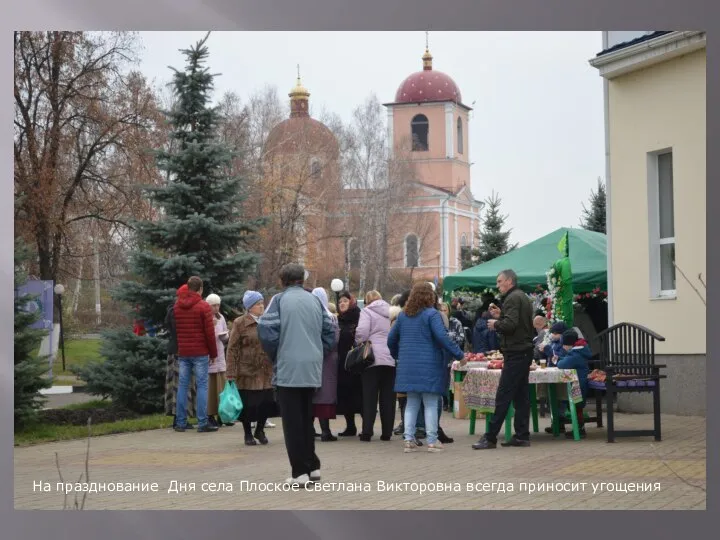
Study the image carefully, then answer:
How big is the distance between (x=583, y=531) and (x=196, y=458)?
507 cm

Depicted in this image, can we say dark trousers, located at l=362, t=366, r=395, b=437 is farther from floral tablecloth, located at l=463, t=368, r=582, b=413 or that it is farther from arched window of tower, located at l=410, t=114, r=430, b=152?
arched window of tower, located at l=410, t=114, r=430, b=152

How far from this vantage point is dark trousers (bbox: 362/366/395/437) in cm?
1351

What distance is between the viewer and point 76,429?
14.9m

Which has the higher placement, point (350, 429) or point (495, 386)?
point (495, 386)

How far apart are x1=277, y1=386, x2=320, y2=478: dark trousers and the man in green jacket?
2.71 meters

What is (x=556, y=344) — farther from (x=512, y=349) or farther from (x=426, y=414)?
(x=426, y=414)

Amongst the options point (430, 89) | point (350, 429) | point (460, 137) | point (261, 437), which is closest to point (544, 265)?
point (350, 429)

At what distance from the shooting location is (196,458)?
1179cm

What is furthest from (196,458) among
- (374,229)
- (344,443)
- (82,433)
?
(374,229)

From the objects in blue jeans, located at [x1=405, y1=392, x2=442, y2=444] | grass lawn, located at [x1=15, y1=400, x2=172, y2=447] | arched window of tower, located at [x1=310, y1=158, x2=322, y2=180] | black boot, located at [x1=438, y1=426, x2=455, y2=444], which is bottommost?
grass lawn, located at [x1=15, y1=400, x2=172, y2=447]

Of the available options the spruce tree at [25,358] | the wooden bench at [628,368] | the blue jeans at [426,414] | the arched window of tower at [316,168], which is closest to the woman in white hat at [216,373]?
the spruce tree at [25,358]

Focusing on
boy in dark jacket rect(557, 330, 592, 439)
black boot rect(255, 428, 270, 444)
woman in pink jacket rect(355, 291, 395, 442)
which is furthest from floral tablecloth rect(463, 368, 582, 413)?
black boot rect(255, 428, 270, 444)

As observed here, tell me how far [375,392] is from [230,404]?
5.49 feet

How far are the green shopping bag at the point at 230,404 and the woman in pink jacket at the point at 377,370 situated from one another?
144 centimetres
